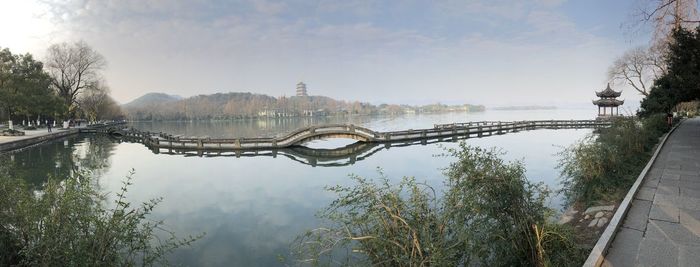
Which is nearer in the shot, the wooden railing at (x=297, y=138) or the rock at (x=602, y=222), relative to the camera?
the rock at (x=602, y=222)

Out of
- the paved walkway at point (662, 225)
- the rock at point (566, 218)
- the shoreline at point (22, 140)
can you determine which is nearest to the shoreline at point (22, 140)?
the shoreline at point (22, 140)

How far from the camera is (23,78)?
115ft

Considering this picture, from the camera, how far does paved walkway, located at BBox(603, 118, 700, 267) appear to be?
4.54m

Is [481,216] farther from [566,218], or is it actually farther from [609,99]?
[609,99]

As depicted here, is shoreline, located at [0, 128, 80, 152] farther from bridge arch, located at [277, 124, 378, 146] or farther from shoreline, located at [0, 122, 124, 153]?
bridge arch, located at [277, 124, 378, 146]

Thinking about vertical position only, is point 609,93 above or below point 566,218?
above

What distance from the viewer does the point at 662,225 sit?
223 inches

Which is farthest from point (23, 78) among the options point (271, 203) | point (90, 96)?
point (271, 203)

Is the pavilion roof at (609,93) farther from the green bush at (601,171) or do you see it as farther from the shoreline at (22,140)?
the shoreline at (22,140)

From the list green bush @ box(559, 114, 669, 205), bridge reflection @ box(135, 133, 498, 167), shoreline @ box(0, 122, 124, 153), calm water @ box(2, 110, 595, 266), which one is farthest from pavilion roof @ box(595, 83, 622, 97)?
shoreline @ box(0, 122, 124, 153)

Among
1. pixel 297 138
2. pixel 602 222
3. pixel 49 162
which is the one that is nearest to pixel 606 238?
pixel 602 222

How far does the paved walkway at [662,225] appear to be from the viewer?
4.54 metres

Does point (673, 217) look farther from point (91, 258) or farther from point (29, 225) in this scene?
point (29, 225)

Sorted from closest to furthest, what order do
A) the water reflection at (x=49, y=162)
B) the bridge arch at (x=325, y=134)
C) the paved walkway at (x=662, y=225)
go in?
the paved walkway at (x=662, y=225)
the water reflection at (x=49, y=162)
the bridge arch at (x=325, y=134)
